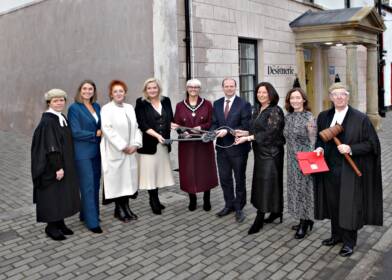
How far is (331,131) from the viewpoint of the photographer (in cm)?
434

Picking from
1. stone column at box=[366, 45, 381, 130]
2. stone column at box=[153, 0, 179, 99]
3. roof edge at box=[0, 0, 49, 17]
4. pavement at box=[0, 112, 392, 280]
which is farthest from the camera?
stone column at box=[366, 45, 381, 130]

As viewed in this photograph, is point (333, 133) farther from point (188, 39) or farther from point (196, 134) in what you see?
point (188, 39)

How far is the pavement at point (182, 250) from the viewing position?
4.23 meters

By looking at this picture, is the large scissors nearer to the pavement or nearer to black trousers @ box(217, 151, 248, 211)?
black trousers @ box(217, 151, 248, 211)

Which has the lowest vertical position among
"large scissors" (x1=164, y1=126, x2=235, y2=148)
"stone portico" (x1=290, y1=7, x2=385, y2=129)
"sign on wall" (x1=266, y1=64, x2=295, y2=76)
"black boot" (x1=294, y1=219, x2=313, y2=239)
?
"black boot" (x1=294, y1=219, x2=313, y2=239)

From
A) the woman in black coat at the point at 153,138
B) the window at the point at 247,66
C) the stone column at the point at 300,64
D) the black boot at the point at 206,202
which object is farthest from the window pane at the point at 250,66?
the black boot at the point at 206,202

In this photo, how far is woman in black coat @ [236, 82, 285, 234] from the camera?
504 cm

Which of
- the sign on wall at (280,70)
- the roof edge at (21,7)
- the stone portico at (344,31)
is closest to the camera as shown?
the sign on wall at (280,70)

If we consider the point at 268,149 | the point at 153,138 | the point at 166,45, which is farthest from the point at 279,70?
the point at 268,149

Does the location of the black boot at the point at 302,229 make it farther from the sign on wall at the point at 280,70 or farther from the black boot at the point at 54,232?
the sign on wall at the point at 280,70

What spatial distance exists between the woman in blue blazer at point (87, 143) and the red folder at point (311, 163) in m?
2.53

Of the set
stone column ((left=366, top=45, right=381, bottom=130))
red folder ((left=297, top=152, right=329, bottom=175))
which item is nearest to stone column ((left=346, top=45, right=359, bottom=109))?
stone column ((left=366, top=45, right=381, bottom=130))

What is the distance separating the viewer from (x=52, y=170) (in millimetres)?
4980

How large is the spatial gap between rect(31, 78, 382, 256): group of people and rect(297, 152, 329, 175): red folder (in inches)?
4.4
